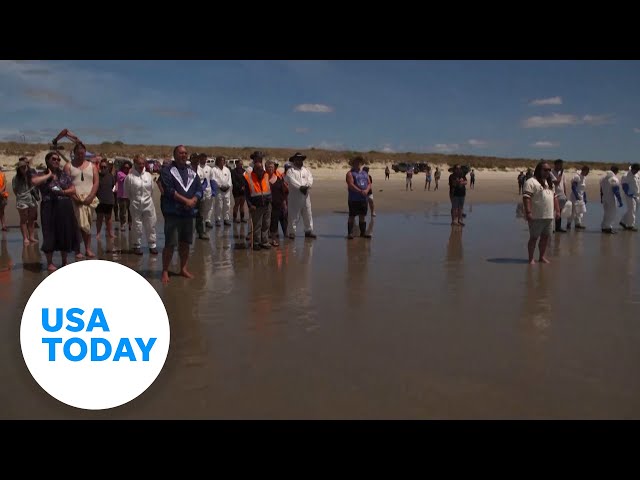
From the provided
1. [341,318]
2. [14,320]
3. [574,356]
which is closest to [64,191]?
[14,320]

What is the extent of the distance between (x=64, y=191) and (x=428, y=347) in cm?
612

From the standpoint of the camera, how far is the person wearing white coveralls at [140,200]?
955 cm

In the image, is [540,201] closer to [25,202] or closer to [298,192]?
[298,192]

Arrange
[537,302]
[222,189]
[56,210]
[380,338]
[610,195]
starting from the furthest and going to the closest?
[222,189], [610,195], [56,210], [537,302], [380,338]

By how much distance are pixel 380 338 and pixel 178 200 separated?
3754 millimetres

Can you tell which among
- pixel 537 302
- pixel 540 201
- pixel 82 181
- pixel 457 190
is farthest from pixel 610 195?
pixel 82 181

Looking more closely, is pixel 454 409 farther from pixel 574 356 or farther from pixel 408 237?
pixel 408 237

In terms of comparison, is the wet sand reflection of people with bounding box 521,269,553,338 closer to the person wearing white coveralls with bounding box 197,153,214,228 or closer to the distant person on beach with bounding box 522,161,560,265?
the distant person on beach with bounding box 522,161,560,265

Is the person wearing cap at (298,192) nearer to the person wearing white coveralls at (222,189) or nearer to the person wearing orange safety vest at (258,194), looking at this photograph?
the person wearing orange safety vest at (258,194)

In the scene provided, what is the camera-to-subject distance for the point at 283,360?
4.74 metres

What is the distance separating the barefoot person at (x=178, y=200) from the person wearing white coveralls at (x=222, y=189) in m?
5.48

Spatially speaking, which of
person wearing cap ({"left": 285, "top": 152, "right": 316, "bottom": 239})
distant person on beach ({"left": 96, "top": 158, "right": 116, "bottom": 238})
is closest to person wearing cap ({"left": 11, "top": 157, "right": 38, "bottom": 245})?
distant person on beach ({"left": 96, "top": 158, "right": 116, "bottom": 238})

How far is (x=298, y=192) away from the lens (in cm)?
1191

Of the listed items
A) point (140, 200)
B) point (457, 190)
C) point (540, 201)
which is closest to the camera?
point (540, 201)
